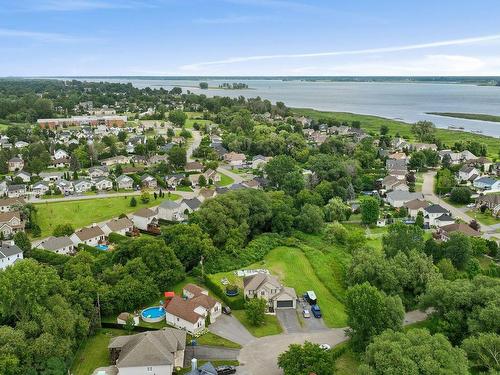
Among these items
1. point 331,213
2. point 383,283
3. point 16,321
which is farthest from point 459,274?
point 16,321

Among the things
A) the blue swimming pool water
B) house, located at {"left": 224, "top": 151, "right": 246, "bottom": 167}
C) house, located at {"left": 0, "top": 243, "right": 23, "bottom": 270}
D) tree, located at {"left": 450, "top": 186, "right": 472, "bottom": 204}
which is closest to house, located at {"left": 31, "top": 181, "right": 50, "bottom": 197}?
house, located at {"left": 0, "top": 243, "right": 23, "bottom": 270}

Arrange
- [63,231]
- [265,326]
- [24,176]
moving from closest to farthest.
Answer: [265,326], [63,231], [24,176]

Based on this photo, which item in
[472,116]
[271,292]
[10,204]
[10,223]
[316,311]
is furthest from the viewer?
[472,116]

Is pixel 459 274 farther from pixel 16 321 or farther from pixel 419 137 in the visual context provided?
pixel 419 137

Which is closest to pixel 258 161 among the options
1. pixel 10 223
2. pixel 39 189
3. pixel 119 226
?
pixel 39 189

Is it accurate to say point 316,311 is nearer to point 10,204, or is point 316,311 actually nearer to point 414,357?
point 414,357

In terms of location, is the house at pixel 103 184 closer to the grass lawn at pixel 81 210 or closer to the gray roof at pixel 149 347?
the grass lawn at pixel 81 210

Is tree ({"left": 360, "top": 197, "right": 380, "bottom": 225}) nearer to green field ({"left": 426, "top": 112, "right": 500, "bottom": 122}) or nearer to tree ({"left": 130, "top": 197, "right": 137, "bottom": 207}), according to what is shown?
tree ({"left": 130, "top": 197, "right": 137, "bottom": 207})
